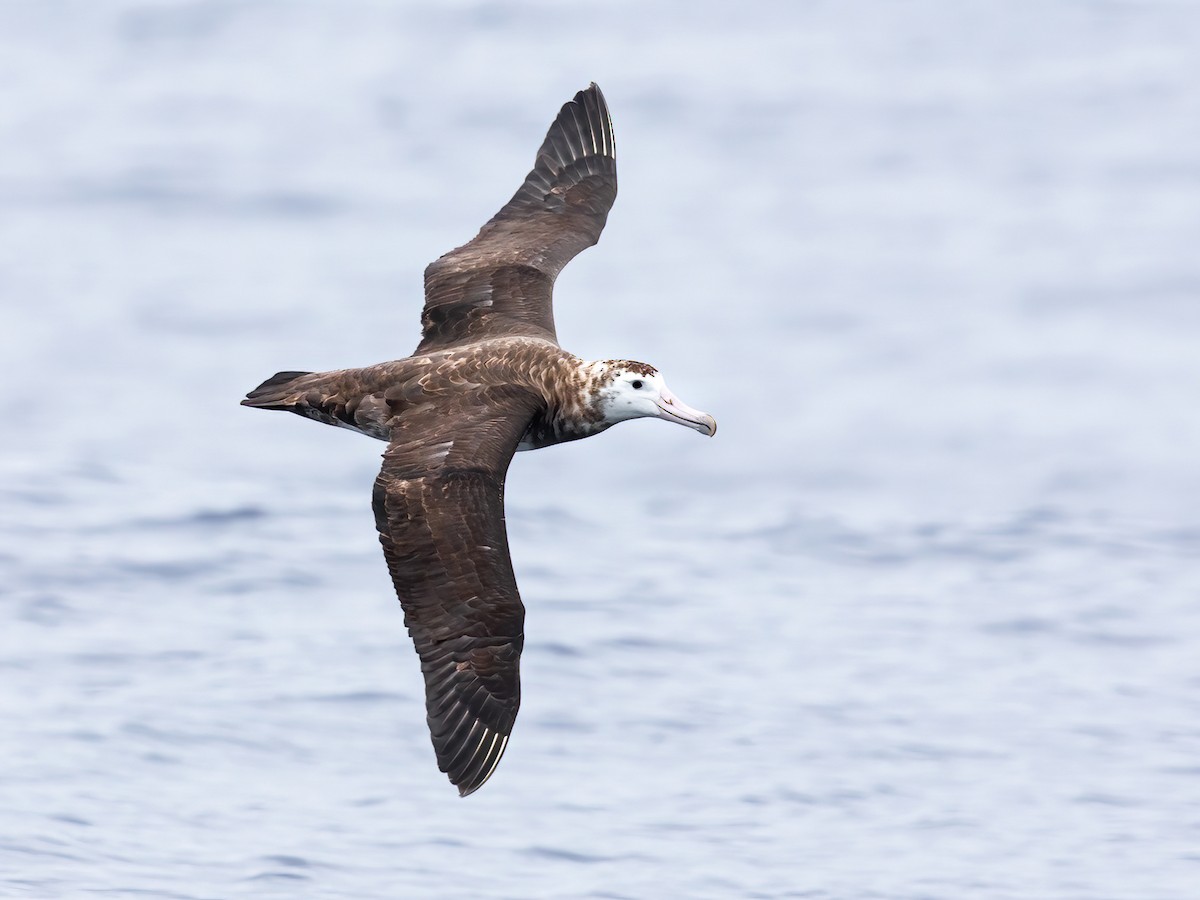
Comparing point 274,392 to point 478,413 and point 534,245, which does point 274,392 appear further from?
point 534,245

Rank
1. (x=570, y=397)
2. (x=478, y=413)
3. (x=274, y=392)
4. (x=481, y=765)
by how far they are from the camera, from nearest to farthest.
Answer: (x=481, y=765) < (x=478, y=413) < (x=570, y=397) < (x=274, y=392)

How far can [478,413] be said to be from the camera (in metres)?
14.4

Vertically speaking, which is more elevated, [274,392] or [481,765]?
[274,392]

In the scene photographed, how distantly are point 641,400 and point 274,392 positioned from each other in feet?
8.27

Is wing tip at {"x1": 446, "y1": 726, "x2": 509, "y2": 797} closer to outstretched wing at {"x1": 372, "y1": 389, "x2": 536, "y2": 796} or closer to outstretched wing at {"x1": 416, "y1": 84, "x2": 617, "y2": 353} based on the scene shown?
outstretched wing at {"x1": 372, "y1": 389, "x2": 536, "y2": 796}

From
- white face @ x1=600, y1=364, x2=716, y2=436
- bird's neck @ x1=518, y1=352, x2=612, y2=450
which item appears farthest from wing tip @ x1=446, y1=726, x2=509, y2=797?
white face @ x1=600, y1=364, x2=716, y2=436

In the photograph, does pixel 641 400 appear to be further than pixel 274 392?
No

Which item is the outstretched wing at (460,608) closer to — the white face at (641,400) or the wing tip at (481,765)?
the wing tip at (481,765)

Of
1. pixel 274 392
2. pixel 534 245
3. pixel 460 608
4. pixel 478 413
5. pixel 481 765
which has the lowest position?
pixel 481 765

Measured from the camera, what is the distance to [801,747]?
20641mm

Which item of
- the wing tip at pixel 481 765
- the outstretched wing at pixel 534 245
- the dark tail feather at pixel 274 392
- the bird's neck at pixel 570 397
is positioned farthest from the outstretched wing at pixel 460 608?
the outstretched wing at pixel 534 245

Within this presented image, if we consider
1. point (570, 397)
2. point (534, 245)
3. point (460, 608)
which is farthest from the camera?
point (534, 245)

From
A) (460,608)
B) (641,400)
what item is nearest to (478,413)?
(641,400)

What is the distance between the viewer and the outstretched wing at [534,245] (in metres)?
16.2
